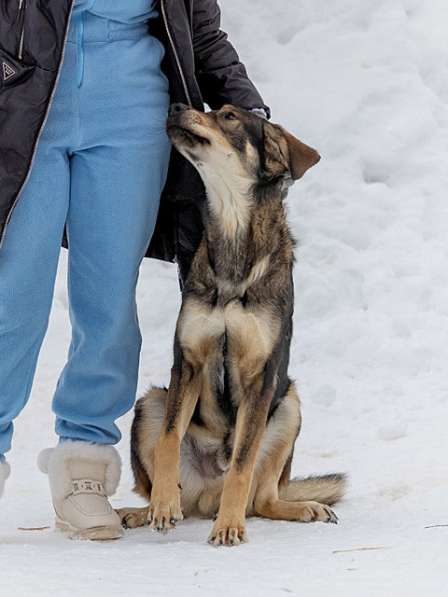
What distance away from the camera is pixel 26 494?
15.0 feet

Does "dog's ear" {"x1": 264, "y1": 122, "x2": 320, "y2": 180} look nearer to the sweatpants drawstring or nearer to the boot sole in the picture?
the sweatpants drawstring

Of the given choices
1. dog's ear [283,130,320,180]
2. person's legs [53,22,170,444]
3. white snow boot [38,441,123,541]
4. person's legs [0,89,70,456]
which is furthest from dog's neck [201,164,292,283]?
white snow boot [38,441,123,541]

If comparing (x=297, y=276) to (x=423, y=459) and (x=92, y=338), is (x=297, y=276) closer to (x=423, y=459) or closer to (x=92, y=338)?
(x=423, y=459)

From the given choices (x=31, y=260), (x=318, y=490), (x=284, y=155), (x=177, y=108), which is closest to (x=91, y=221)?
(x=31, y=260)

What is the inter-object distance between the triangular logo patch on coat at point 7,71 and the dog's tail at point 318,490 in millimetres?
1826

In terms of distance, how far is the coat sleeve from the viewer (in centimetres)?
394

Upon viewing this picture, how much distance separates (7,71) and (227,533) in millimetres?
1624

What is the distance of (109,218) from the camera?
144 inches

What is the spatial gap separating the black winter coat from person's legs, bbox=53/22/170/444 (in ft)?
0.34

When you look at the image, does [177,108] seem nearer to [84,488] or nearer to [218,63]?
[218,63]

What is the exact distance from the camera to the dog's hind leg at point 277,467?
13.1 feet

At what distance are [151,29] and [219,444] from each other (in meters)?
1.50

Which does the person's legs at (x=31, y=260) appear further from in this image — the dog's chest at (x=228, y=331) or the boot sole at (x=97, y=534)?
the dog's chest at (x=228, y=331)

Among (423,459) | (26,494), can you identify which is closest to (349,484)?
(423,459)
